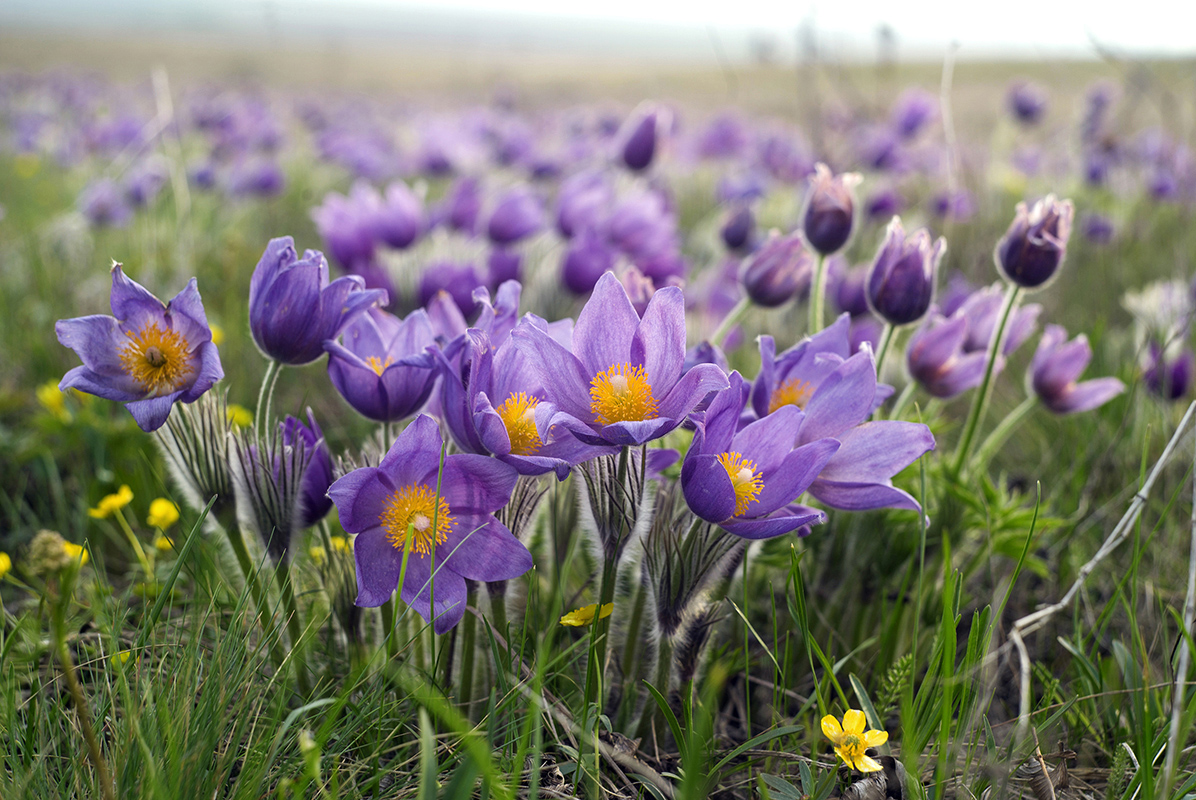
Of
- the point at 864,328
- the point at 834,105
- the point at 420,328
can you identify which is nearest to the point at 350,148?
the point at 834,105

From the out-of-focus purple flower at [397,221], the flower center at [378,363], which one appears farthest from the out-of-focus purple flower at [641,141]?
the flower center at [378,363]

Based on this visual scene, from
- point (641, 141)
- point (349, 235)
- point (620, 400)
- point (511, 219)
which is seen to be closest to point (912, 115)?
point (641, 141)

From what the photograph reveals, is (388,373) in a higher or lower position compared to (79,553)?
higher

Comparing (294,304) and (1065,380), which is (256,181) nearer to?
(294,304)

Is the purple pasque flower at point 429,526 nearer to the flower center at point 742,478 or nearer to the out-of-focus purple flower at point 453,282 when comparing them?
the flower center at point 742,478

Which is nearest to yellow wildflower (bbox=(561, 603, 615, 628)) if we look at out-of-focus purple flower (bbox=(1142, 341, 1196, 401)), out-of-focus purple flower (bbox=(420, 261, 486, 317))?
out-of-focus purple flower (bbox=(420, 261, 486, 317))

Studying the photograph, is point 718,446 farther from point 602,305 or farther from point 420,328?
point 420,328

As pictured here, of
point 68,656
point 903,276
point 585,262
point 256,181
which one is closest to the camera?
point 68,656
